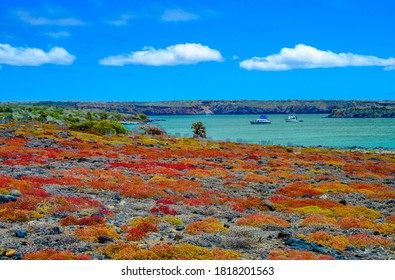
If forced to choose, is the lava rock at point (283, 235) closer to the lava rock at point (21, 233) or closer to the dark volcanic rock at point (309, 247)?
the dark volcanic rock at point (309, 247)

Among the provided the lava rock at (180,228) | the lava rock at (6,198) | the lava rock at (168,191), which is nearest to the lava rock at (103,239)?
the lava rock at (180,228)

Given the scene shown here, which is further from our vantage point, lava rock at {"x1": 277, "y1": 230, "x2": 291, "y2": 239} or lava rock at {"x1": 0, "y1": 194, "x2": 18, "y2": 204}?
lava rock at {"x1": 0, "y1": 194, "x2": 18, "y2": 204}

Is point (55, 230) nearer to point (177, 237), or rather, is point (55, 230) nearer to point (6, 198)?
point (177, 237)

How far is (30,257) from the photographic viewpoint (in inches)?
541

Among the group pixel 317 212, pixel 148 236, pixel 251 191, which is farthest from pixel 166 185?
pixel 148 236

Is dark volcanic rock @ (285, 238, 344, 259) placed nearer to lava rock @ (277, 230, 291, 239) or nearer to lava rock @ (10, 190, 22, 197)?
lava rock @ (277, 230, 291, 239)

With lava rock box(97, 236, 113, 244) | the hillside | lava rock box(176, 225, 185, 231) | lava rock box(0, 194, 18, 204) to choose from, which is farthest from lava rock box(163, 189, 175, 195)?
lava rock box(97, 236, 113, 244)

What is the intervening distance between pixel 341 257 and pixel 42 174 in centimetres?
2454

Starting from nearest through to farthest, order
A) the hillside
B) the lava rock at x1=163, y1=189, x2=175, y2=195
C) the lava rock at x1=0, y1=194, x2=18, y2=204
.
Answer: the hillside, the lava rock at x1=0, y1=194, x2=18, y2=204, the lava rock at x1=163, y1=189, x2=175, y2=195

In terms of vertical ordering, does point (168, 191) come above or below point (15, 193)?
below

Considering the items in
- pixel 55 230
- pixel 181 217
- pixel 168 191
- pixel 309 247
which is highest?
pixel 55 230

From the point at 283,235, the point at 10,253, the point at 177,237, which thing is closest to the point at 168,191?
the point at 177,237

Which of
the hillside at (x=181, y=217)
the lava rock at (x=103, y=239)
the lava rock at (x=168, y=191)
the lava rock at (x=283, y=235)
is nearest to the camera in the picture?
the hillside at (x=181, y=217)
